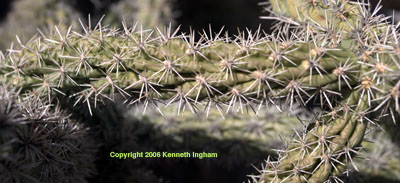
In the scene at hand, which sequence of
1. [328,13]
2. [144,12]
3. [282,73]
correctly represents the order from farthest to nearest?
[144,12] < [328,13] < [282,73]

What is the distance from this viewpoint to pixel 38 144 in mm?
1780

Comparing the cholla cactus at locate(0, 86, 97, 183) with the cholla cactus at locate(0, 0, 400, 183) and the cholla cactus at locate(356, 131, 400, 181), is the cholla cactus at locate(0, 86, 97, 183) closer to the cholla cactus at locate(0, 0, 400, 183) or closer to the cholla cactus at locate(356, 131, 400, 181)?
the cholla cactus at locate(0, 0, 400, 183)

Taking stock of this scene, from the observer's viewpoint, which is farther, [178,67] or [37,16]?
[37,16]

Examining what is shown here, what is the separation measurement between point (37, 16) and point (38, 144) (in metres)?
2.13

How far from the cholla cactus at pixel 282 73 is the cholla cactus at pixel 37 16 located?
5.65 ft

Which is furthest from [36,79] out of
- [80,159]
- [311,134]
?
[311,134]

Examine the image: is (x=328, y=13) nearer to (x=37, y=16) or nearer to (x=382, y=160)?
(x=382, y=160)

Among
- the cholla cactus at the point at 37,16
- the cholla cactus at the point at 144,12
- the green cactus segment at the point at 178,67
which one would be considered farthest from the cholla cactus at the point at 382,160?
the cholla cactus at the point at 37,16

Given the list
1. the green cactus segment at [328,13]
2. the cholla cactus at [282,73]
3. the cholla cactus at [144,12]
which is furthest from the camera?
the cholla cactus at [144,12]

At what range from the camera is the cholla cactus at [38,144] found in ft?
5.23

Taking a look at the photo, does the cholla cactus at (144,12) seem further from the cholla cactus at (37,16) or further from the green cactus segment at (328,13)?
the green cactus segment at (328,13)

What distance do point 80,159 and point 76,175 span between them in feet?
0.24

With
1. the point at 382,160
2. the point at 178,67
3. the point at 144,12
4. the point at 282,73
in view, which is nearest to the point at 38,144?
the point at 178,67

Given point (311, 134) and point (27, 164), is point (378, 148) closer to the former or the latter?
point (311, 134)
